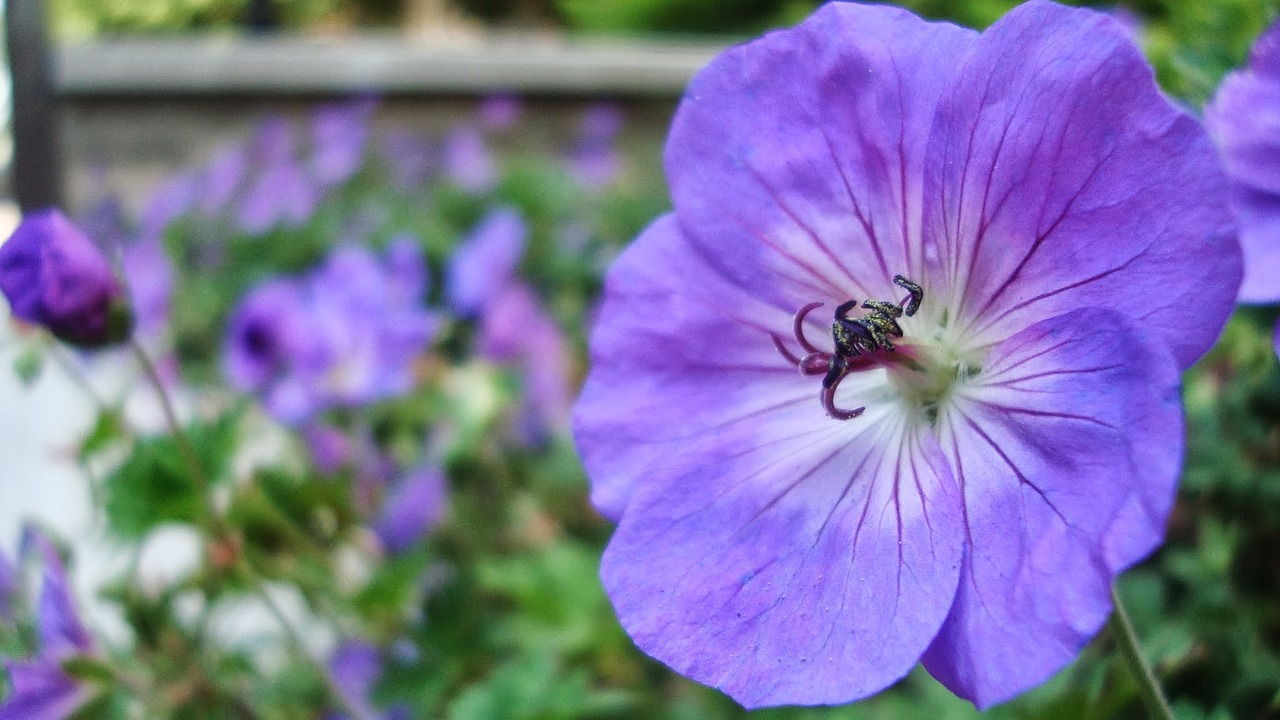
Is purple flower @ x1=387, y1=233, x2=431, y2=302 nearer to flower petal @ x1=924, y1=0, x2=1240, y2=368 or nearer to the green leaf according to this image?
the green leaf

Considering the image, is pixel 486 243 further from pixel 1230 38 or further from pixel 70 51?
pixel 70 51

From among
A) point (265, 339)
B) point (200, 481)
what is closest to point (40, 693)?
point (200, 481)

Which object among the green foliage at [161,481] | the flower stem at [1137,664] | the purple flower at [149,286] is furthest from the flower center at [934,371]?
the purple flower at [149,286]

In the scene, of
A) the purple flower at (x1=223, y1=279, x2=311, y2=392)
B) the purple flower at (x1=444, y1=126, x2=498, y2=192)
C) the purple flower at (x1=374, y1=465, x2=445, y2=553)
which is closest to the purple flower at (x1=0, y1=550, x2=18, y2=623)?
the purple flower at (x1=374, y1=465, x2=445, y2=553)

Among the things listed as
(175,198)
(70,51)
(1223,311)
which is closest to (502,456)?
(1223,311)

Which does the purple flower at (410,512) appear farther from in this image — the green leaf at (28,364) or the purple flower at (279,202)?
the purple flower at (279,202)

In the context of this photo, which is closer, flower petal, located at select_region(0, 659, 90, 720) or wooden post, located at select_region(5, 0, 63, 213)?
flower petal, located at select_region(0, 659, 90, 720)
